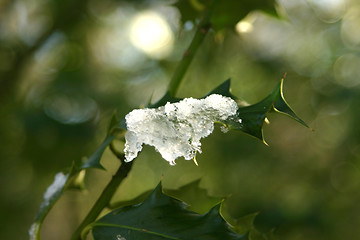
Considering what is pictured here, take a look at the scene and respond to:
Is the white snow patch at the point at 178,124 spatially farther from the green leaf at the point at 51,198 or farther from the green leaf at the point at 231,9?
the green leaf at the point at 231,9

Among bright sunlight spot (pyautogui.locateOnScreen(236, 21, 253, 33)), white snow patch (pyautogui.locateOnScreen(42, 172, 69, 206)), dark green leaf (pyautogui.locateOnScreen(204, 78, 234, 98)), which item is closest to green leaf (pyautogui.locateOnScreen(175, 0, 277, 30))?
bright sunlight spot (pyautogui.locateOnScreen(236, 21, 253, 33))

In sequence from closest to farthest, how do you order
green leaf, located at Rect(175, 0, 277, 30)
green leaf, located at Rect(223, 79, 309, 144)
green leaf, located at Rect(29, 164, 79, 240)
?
green leaf, located at Rect(223, 79, 309, 144), green leaf, located at Rect(29, 164, 79, 240), green leaf, located at Rect(175, 0, 277, 30)

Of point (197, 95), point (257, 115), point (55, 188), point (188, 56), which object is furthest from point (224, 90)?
point (197, 95)

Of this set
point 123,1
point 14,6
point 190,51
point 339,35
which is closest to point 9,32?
point 14,6

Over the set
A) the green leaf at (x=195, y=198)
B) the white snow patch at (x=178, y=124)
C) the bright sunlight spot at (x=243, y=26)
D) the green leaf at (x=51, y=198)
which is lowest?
the green leaf at (x=195, y=198)

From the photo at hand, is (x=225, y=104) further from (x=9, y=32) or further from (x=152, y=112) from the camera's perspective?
(x=9, y=32)

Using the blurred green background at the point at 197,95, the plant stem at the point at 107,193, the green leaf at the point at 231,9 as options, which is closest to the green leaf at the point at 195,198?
the plant stem at the point at 107,193

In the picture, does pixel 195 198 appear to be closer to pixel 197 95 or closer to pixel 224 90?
pixel 224 90

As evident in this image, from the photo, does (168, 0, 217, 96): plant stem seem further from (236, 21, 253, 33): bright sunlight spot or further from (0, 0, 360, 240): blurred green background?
(0, 0, 360, 240): blurred green background
